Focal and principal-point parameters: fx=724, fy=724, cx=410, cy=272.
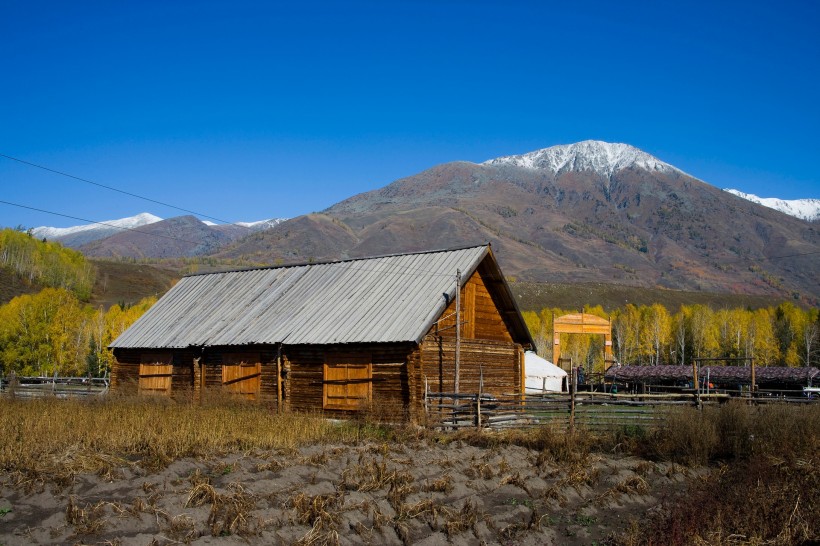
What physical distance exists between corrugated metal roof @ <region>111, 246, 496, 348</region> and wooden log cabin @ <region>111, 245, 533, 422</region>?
0.07 m

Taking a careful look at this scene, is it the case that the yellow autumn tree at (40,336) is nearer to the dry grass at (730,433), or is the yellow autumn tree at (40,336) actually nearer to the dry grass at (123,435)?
the dry grass at (123,435)

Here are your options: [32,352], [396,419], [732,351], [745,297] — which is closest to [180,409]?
[396,419]

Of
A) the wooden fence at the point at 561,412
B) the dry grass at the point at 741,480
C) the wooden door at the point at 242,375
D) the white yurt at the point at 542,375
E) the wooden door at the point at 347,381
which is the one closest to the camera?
the dry grass at the point at 741,480

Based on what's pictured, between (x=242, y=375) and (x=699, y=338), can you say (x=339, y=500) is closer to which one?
(x=242, y=375)

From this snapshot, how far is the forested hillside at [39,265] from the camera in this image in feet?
421

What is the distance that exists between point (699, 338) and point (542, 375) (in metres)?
55.2

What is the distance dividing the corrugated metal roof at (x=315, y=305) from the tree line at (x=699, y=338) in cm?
6407

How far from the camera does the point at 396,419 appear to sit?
80.8ft

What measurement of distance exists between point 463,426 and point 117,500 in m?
13.2

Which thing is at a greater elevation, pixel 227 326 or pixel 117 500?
pixel 227 326

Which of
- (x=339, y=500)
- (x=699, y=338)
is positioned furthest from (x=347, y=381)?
(x=699, y=338)

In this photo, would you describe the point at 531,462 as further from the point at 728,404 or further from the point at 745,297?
the point at 745,297

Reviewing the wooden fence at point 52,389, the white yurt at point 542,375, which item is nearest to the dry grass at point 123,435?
the wooden fence at point 52,389

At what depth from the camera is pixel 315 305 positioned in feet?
98.2
